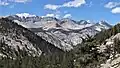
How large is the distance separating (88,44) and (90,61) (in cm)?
1696

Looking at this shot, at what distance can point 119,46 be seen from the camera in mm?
108938

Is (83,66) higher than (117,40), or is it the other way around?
(117,40)

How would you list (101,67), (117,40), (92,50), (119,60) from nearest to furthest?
(119,60), (101,67), (117,40), (92,50)

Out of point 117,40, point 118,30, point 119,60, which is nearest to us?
point 119,60

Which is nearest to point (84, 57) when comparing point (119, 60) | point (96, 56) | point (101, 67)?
point (96, 56)

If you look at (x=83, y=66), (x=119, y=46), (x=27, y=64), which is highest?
(x=119, y=46)

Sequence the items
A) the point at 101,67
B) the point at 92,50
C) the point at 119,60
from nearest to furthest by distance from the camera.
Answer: the point at 119,60, the point at 101,67, the point at 92,50

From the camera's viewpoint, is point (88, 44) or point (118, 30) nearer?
point (88, 44)

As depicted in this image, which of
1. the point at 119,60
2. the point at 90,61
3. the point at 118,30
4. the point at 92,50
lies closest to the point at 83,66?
the point at 90,61

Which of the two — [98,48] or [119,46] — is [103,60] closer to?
[119,46]

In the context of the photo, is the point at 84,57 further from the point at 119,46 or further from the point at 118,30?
the point at 118,30

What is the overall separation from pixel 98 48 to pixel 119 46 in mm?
14730

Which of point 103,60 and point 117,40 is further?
point 117,40

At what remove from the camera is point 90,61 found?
Result: 371ft
